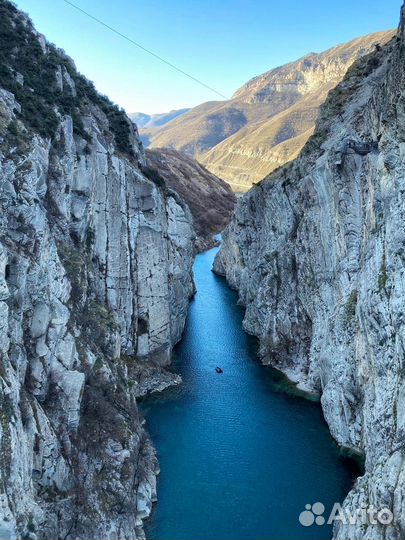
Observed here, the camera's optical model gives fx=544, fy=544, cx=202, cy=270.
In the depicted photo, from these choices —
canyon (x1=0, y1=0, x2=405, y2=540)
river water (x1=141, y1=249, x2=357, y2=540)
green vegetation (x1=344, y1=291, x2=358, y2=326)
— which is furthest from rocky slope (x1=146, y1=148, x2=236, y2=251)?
green vegetation (x1=344, y1=291, x2=358, y2=326)

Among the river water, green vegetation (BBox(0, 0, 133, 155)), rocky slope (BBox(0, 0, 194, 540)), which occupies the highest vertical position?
green vegetation (BBox(0, 0, 133, 155))

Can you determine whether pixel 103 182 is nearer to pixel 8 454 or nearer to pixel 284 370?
pixel 284 370

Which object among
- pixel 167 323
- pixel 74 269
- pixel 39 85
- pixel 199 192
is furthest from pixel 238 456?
pixel 199 192

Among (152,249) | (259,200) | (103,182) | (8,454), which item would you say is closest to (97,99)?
(103,182)

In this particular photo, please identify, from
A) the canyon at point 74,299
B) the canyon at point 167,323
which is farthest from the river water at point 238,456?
the canyon at point 74,299

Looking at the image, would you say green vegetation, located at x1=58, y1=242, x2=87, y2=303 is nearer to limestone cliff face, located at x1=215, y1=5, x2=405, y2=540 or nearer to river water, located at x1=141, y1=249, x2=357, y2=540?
river water, located at x1=141, y1=249, x2=357, y2=540
